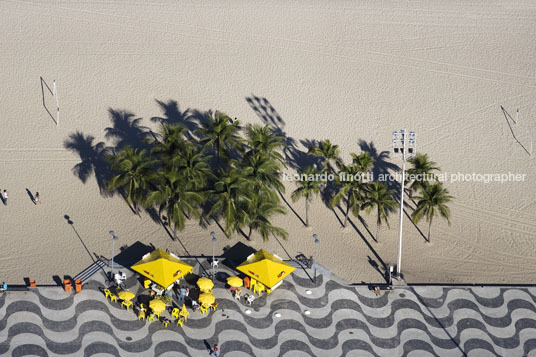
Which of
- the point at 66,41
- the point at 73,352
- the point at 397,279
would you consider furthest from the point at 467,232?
the point at 66,41

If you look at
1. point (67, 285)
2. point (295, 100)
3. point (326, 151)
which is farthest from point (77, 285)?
point (295, 100)

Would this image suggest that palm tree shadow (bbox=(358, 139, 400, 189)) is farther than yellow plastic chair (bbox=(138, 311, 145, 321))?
Yes

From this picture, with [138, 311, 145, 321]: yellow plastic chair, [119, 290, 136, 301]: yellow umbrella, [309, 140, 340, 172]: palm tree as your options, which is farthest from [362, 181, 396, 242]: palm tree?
[119, 290, 136, 301]: yellow umbrella

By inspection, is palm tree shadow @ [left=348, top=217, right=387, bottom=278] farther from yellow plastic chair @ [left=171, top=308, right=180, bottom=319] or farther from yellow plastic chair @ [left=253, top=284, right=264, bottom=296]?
yellow plastic chair @ [left=171, top=308, right=180, bottom=319]

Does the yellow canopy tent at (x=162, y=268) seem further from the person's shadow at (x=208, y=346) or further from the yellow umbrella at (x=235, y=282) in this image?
the person's shadow at (x=208, y=346)

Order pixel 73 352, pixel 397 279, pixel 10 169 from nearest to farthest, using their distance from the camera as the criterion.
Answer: pixel 73 352 < pixel 397 279 < pixel 10 169

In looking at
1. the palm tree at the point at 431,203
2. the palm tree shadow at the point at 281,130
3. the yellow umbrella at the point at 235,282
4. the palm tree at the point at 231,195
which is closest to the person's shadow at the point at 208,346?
the yellow umbrella at the point at 235,282

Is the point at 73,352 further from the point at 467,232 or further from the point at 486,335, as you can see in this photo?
the point at 467,232
